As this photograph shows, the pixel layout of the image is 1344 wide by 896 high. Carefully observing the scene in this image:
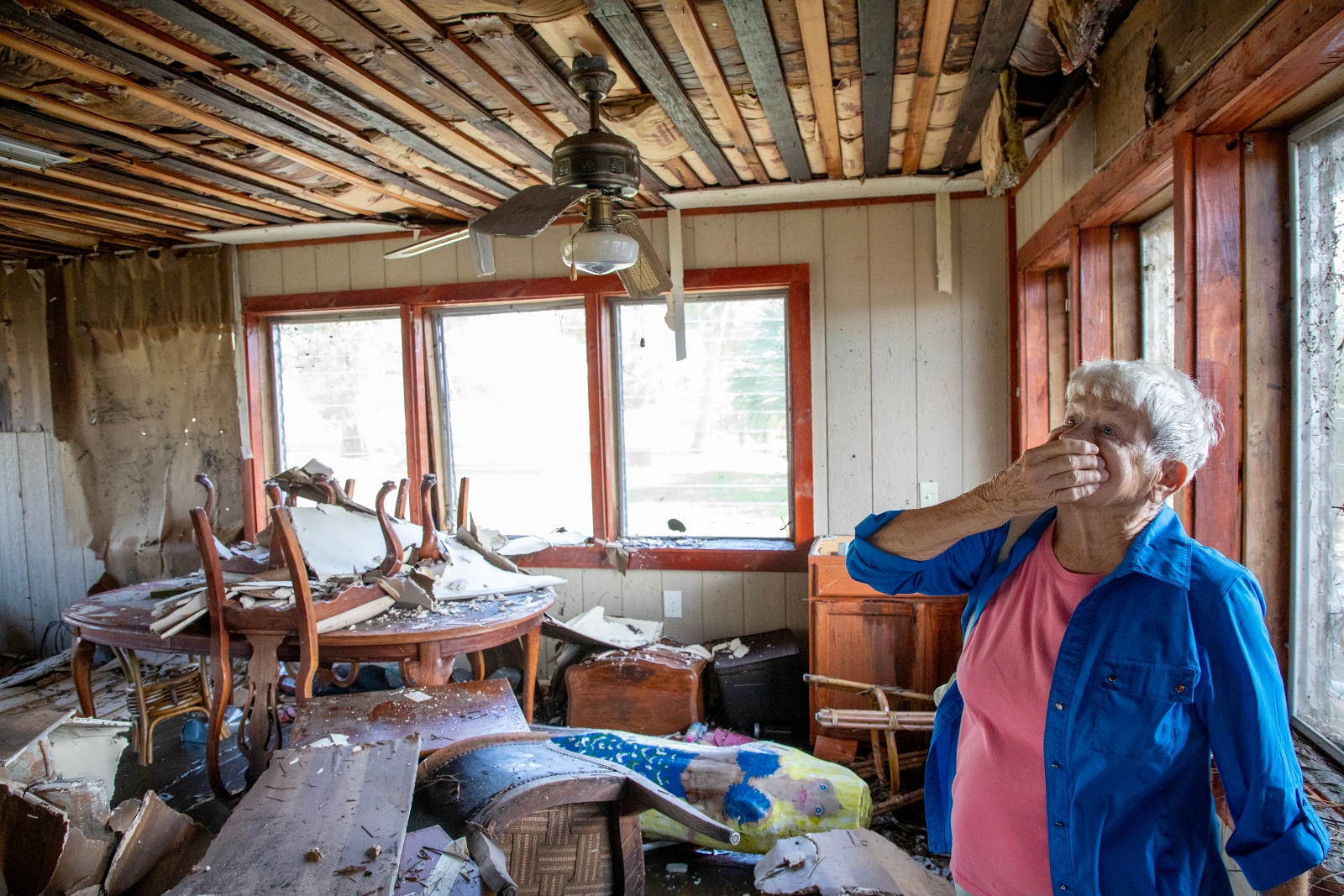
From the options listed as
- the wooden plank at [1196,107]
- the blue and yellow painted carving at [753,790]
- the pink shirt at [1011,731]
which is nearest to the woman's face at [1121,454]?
the pink shirt at [1011,731]

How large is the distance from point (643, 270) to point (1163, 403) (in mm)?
2116

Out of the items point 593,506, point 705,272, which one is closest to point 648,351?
point 705,272

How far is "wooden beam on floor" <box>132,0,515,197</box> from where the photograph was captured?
6.81ft

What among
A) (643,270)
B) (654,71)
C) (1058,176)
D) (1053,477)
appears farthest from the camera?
(643,270)

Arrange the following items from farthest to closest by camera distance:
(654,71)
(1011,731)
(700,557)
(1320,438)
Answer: (700,557) → (654,71) → (1320,438) → (1011,731)

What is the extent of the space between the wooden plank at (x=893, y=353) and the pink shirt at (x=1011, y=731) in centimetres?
258

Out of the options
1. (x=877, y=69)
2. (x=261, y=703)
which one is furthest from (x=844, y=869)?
(x=877, y=69)

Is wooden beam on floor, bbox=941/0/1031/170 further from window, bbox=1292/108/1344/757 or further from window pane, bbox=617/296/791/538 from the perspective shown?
window pane, bbox=617/296/791/538

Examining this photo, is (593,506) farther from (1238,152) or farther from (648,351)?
(1238,152)

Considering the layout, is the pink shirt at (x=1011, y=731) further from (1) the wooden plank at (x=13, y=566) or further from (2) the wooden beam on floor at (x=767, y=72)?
(1) the wooden plank at (x=13, y=566)

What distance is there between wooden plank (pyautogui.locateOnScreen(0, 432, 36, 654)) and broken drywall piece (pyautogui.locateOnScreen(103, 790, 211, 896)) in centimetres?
486

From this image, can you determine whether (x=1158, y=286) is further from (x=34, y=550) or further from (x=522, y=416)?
(x=34, y=550)

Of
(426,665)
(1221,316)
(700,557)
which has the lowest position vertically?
(426,665)

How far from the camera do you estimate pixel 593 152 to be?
7.79 ft
